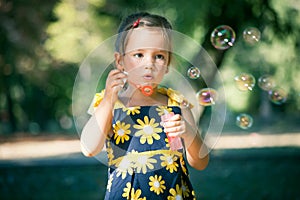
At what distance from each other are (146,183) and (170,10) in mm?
5408

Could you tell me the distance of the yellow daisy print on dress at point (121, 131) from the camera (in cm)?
187

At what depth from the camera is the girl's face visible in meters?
1.83

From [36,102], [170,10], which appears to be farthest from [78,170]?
[36,102]

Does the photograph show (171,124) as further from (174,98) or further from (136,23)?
(136,23)

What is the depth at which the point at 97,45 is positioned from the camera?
2426 mm

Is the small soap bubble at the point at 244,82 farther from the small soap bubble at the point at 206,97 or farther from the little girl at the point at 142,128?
the little girl at the point at 142,128

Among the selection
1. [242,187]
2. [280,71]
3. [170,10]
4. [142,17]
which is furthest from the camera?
[280,71]

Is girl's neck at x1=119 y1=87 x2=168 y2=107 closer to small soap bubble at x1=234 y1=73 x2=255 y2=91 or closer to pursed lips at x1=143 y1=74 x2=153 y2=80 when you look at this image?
pursed lips at x1=143 y1=74 x2=153 y2=80

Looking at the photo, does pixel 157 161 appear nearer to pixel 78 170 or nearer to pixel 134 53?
pixel 134 53

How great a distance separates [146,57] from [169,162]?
34cm

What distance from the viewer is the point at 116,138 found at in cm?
188

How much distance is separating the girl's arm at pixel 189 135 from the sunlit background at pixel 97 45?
1.09m

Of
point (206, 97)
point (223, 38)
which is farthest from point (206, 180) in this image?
point (206, 97)

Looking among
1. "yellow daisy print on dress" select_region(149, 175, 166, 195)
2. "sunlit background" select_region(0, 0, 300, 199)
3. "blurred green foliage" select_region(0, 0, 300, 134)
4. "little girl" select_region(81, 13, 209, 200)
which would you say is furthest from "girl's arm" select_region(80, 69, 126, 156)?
"blurred green foliage" select_region(0, 0, 300, 134)
